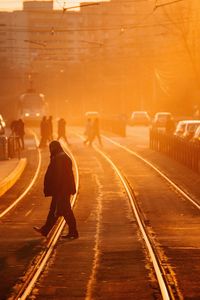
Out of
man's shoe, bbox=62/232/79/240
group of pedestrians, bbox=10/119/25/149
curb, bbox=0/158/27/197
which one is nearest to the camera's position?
man's shoe, bbox=62/232/79/240

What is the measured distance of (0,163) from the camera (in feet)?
Result: 132

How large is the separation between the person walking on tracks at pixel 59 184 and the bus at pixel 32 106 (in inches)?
2938

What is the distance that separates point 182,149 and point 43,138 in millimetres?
16346

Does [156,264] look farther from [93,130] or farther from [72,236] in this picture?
[93,130]

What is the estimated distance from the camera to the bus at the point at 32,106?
91.2 meters

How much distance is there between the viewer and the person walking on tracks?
15805 mm

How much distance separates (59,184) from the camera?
15883 mm

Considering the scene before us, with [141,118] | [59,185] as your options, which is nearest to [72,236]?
[59,185]

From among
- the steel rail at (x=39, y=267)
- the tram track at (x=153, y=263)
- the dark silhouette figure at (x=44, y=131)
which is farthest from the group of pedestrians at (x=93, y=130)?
the steel rail at (x=39, y=267)

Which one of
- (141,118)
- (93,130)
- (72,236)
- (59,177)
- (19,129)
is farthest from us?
(141,118)

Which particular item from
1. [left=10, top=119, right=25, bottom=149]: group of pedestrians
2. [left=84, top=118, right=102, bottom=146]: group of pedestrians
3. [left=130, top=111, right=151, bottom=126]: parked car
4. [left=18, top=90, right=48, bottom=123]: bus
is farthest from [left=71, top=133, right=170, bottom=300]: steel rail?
[left=130, top=111, right=151, bottom=126]: parked car

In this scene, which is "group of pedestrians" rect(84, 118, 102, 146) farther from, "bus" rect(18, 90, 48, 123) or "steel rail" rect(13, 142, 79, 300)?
"steel rail" rect(13, 142, 79, 300)

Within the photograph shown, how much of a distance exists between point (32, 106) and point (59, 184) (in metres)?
75.6

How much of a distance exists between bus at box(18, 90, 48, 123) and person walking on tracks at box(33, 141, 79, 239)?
74.6 m
